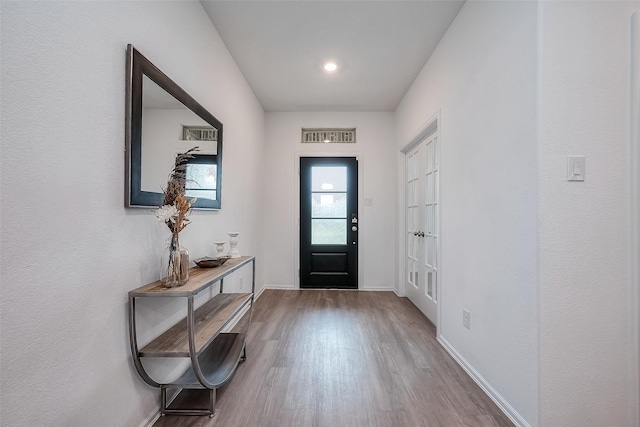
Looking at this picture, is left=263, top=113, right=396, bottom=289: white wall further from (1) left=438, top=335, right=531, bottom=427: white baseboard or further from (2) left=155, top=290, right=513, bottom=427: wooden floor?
(1) left=438, top=335, right=531, bottom=427: white baseboard

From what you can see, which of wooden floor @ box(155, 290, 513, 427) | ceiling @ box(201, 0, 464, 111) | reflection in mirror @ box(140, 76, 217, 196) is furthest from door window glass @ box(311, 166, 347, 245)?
reflection in mirror @ box(140, 76, 217, 196)

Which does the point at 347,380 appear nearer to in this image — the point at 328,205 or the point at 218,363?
the point at 218,363

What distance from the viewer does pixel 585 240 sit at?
1.35m

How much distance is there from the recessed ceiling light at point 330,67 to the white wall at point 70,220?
5.57 feet

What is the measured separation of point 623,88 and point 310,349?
2479mm

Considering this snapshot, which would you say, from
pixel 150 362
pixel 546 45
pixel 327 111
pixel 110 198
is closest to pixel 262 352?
pixel 150 362

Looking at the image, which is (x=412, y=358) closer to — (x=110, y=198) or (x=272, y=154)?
(x=110, y=198)

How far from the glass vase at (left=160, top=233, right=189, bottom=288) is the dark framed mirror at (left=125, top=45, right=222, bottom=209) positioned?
25 cm

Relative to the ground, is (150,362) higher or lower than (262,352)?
higher

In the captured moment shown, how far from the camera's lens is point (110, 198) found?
47.9 inches

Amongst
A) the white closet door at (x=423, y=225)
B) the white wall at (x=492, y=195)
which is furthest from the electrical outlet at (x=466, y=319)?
the white closet door at (x=423, y=225)

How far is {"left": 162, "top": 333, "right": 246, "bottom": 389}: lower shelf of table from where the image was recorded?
1.60 metres

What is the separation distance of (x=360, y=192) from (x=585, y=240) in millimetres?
2995

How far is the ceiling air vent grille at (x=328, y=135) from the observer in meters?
4.31
